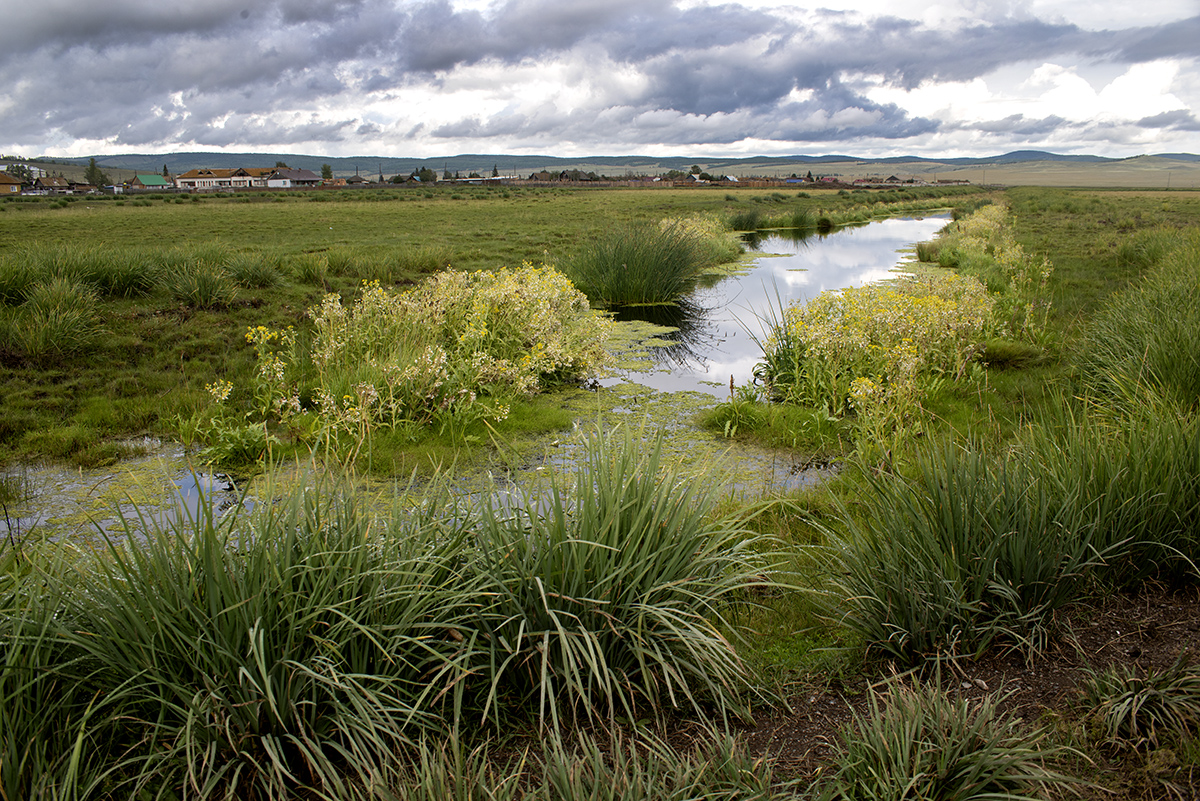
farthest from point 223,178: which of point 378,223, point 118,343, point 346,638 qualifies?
point 346,638

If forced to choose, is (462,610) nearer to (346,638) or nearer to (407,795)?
(346,638)

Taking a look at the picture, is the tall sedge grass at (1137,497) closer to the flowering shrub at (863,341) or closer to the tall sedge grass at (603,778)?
the tall sedge grass at (603,778)

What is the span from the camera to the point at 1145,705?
97.9 inches

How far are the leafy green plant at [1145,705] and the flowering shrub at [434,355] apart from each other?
5038mm

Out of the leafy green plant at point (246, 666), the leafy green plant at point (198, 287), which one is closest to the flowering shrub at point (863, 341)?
the leafy green plant at point (246, 666)

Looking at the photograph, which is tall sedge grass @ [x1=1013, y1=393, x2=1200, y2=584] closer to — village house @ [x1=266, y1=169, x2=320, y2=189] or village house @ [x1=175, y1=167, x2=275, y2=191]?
village house @ [x1=266, y1=169, x2=320, y2=189]

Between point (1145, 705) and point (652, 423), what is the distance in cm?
519

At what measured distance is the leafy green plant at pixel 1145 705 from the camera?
2.38 meters

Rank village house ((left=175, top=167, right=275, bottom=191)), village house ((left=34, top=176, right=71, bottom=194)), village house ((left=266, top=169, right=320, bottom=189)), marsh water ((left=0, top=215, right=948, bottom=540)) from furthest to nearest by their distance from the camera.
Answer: village house ((left=175, top=167, right=275, bottom=191)) → village house ((left=266, top=169, right=320, bottom=189)) → village house ((left=34, top=176, right=71, bottom=194)) → marsh water ((left=0, top=215, right=948, bottom=540))

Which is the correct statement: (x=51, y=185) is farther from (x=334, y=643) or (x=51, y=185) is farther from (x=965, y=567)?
(x=965, y=567)

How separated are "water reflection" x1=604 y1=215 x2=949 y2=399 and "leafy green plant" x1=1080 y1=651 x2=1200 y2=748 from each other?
6257 mm

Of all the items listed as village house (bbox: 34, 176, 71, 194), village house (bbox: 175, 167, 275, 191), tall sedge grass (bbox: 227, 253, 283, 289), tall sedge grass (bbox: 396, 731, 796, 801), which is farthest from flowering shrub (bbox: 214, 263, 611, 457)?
village house (bbox: 175, 167, 275, 191)

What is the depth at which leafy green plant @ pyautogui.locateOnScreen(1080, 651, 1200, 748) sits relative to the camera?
2.38 meters

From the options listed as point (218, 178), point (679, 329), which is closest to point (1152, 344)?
point (679, 329)
